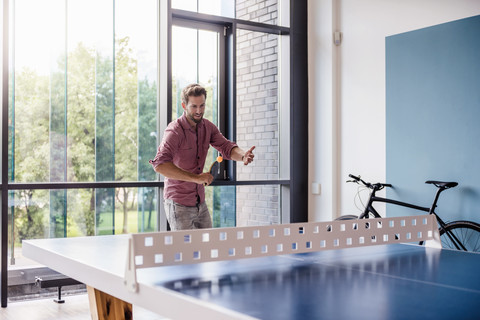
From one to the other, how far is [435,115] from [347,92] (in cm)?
100

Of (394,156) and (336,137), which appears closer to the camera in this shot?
(394,156)

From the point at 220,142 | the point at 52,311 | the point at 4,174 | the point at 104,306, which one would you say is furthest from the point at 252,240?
the point at 4,174

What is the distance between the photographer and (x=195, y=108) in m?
3.41

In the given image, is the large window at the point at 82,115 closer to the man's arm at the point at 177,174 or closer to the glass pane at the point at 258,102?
the glass pane at the point at 258,102

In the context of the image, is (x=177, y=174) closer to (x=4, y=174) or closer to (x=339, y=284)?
(x=4, y=174)

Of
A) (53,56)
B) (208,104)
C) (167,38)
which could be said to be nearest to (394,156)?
(208,104)

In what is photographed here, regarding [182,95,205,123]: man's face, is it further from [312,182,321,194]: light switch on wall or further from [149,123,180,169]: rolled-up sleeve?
[312,182,321,194]: light switch on wall

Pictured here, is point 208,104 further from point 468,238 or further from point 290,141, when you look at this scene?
point 468,238

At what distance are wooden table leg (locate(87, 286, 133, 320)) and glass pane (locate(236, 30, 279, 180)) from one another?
10.0ft

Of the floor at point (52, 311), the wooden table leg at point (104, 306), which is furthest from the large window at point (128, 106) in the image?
the wooden table leg at point (104, 306)

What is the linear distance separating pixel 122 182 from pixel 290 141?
170 centimetres

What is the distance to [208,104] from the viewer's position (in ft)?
16.5

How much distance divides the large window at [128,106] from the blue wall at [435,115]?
107 cm

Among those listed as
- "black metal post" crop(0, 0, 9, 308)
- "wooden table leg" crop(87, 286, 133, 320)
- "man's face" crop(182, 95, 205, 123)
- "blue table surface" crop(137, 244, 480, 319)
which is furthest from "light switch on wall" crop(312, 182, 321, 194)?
"wooden table leg" crop(87, 286, 133, 320)
